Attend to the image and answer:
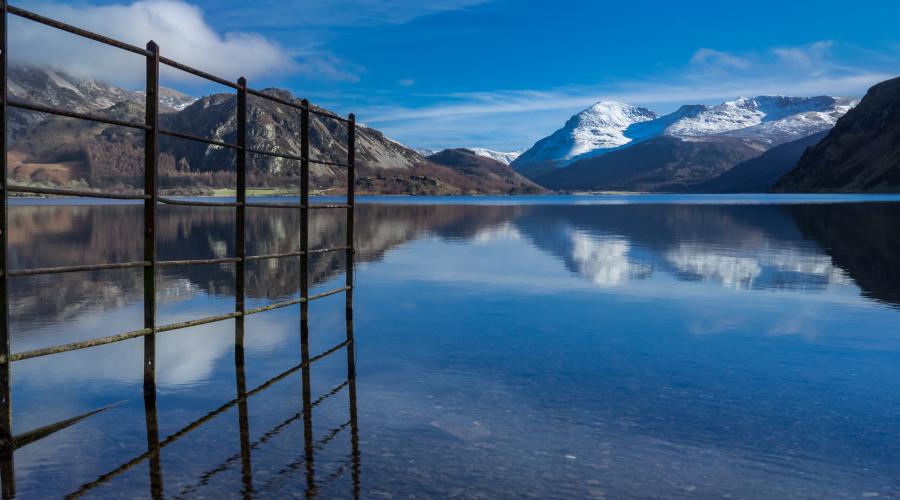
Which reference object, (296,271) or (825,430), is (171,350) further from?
(296,271)

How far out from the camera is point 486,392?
505 inches

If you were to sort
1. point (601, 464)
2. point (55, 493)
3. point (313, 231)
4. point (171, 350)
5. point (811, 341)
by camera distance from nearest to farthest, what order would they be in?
point (55, 493), point (601, 464), point (171, 350), point (811, 341), point (313, 231)

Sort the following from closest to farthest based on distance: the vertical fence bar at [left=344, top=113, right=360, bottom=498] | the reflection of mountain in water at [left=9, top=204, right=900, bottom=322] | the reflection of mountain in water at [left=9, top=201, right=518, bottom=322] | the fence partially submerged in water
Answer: the vertical fence bar at [left=344, top=113, right=360, bottom=498], the fence partially submerged in water, the reflection of mountain in water at [left=9, top=201, right=518, bottom=322], the reflection of mountain in water at [left=9, top=204, right=900, bottom=322]

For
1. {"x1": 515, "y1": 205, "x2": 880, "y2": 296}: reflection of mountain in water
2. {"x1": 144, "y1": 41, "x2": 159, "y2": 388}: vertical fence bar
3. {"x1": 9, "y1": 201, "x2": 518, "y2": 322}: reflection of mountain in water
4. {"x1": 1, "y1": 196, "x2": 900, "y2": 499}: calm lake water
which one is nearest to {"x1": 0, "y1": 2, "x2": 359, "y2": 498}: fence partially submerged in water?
{"x1": 144, "y1": 41, "x2": 159, "y2": 388}: vertical fence bar

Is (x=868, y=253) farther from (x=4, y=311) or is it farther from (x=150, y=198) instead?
(x=4, y=311)

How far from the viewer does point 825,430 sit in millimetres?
10758

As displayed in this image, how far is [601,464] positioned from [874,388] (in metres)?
6.62

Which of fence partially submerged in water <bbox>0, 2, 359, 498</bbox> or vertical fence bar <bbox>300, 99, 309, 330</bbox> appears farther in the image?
vertical fence bar <bbox>300, 99, 309, 330</bbox>

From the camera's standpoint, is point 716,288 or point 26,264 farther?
point 26,264

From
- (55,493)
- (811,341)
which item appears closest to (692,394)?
(811,341)

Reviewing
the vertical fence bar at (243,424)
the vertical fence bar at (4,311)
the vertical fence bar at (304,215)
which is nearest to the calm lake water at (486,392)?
the vertical fence bar at (243,424)

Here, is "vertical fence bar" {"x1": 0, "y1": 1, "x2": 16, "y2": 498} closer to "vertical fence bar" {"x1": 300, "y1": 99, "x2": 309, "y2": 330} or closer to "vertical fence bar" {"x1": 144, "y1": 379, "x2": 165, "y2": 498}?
"vertical fence bar" {"x1": 144, "y1": 379, "x2": 165, "y2": 498}

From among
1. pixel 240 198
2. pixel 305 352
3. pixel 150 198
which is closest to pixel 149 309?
pixel 150 198

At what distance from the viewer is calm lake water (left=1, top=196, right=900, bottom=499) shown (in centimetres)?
898
